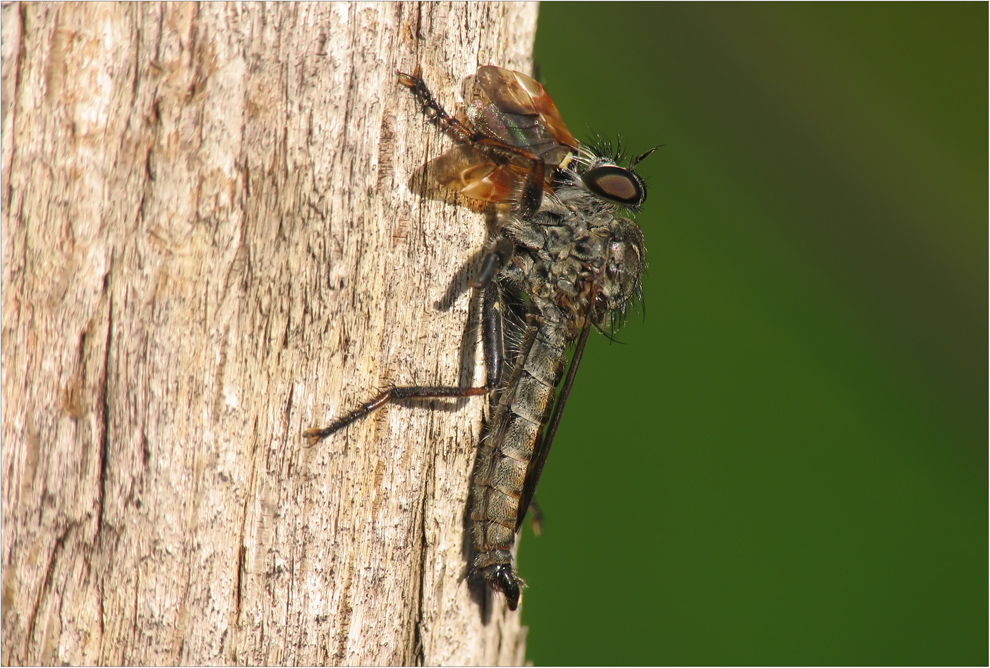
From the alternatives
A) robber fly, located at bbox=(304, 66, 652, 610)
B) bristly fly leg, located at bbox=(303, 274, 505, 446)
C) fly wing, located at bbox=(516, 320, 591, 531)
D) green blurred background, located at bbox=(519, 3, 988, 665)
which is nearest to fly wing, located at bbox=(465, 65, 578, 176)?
robber fly, located at bbox=(304, 66, 652, 610)

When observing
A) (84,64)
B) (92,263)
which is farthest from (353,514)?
(84,64)

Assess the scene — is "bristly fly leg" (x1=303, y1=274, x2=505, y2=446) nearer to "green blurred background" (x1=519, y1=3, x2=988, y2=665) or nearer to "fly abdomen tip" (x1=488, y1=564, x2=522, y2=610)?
"fly abdomen tip" (x1=488, y1=564, x2=522, y2=610)

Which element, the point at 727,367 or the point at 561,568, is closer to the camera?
the point at 561,568

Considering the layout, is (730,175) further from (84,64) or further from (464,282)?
(84,64)

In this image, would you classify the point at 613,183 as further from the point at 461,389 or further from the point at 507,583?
the point at 507,583

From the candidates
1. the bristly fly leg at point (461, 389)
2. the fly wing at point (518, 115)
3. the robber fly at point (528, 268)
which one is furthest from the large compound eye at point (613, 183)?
the bristly fly leg at point (461, 389)
